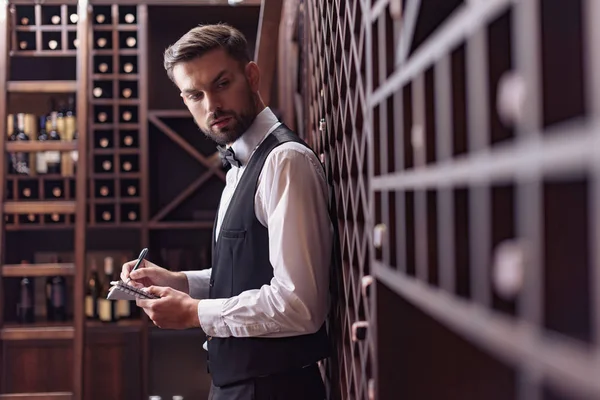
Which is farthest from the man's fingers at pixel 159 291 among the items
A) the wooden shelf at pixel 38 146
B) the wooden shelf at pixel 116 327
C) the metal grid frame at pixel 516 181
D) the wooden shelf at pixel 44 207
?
the wooden shelf at pixel 116 327

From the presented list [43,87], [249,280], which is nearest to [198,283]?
[249,280]

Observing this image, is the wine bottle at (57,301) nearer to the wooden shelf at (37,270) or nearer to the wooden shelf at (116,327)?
the wooden shelf at (116,327)

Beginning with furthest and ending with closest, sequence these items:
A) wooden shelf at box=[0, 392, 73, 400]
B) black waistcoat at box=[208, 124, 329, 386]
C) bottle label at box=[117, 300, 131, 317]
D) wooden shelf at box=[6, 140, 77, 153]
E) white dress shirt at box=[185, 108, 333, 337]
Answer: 1. bottle label at box=[117, 300, 131, 317]
2. wooden shelf at box=[6, 140, 77, 153]
3. wooden shelf at box=[0, 392, 73, 400]
4. black waistcoat at box=[208, 124, 329, 386]
5. white dress shirt at box=[185, 108, 333, 337]

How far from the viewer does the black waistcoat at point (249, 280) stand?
1.53m

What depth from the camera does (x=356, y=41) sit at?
4.17 feet

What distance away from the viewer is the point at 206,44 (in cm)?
168

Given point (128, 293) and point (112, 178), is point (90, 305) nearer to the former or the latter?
point (112, 178)

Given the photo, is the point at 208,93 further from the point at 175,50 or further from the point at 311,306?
the point at 311,306

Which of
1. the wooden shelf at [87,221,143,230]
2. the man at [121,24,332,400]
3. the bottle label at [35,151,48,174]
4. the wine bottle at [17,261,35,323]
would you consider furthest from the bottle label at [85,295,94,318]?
the man at [121,24,332,400]

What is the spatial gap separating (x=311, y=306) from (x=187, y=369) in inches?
112

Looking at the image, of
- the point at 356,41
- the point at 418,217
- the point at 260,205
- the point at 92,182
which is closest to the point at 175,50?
the point at 260,205

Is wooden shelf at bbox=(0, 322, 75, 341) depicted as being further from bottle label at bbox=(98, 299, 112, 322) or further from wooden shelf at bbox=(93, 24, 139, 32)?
wooden shelf at bbox=(93, 24, 139, 32)

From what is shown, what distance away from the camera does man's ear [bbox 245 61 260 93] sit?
5.72 ft

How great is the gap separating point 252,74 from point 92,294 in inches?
107
